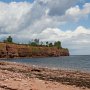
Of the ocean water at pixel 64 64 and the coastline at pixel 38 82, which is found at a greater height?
the coastline at pixel 38 82

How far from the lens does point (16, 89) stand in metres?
22.3

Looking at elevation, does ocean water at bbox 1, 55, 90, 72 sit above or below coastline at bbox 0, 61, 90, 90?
below

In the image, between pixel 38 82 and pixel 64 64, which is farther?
pixel 64 64

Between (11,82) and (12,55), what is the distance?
173461 mm

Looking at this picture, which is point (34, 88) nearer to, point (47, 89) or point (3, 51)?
point (47, 89)

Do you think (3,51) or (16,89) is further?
(3,51)

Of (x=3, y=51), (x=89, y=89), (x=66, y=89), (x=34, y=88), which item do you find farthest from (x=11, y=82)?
(x=3, y=51)

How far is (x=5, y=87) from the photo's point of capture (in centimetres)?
2275

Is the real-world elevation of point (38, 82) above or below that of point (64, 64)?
above

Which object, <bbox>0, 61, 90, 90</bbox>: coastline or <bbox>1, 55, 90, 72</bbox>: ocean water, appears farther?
<bbox>1, 55, 90, 72</bbox>: ocean water

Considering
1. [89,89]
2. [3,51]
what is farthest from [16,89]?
[3,51]

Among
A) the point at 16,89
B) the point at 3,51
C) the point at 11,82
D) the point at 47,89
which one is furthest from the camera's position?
the point at 3,51

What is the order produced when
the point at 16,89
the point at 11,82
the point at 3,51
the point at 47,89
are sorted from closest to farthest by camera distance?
the point at 16,89, the point at 47,89, the point at 11,82, the point at 3,51

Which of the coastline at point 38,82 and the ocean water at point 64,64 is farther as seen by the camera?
the ocean water at point 64,64
